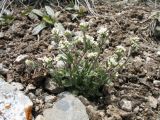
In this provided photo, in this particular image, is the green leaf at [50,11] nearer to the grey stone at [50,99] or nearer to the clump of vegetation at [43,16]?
the clump of vegetation at [43,16]

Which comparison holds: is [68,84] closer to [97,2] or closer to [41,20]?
[41,20]

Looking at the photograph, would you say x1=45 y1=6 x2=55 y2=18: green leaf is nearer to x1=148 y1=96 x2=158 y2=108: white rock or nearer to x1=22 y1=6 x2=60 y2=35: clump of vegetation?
x1=22 y1=6 x2=60 y2=35: clump of vegetation

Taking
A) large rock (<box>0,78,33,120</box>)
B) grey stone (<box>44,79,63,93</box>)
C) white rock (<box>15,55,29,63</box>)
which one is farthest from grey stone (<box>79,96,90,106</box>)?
white rock (<box>15,55,29,63</box>)

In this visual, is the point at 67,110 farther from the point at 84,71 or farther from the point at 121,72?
the point at 121,72

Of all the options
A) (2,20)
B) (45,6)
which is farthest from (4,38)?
(45,6)

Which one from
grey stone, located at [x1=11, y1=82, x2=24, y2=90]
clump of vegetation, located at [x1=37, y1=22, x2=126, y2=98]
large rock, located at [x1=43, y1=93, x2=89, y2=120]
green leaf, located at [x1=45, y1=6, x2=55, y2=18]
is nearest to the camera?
large rock, located at [x1=43, y1=93, x2=89, y2=120]

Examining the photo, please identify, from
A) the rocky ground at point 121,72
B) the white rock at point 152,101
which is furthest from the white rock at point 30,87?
the white rock at point 152,101
